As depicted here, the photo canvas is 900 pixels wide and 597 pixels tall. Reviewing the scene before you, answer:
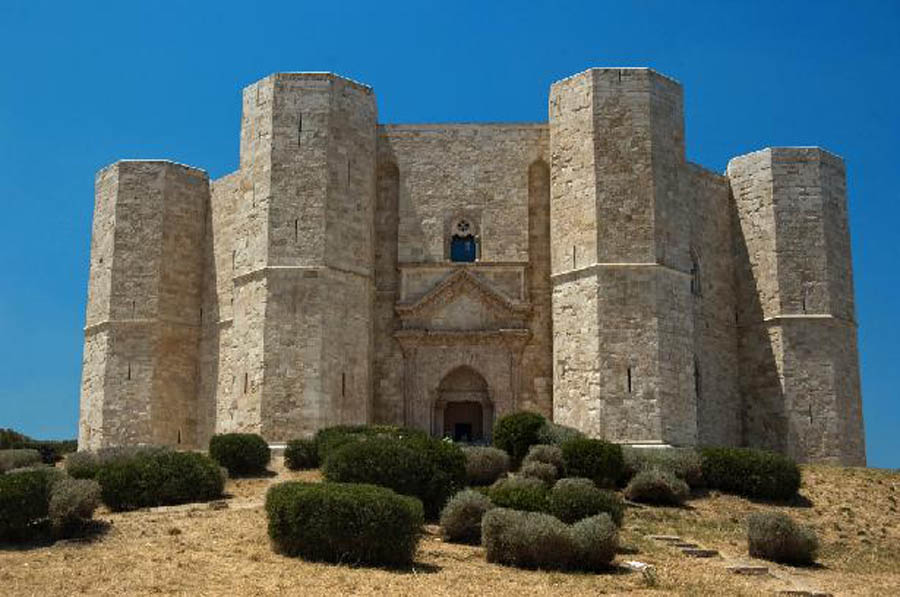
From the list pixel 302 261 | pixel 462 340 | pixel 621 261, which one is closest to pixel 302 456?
pixel 302 261

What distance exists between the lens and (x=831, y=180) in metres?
29.9

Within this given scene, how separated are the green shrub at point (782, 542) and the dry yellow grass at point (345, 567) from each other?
0.34 m

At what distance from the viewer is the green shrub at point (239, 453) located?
70.6 feet

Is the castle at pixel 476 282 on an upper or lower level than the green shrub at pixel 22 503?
upper

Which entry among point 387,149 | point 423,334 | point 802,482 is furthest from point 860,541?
point 387,149

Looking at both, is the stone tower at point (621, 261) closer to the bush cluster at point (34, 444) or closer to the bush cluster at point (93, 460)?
the bush cluster at point (93, 460)

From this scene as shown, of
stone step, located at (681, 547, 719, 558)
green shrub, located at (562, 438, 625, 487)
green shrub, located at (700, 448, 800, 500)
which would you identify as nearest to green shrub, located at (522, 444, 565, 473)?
green shrub, located at (562, 438, 625, 487)

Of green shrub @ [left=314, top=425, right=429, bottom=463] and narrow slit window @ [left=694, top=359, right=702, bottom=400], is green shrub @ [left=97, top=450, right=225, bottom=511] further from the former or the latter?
narrow slit window @ [left=694, top=359, right=702, bottom=400]

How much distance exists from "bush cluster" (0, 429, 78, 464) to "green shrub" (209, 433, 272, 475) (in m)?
8.88

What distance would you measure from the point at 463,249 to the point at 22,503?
1551 centimetres

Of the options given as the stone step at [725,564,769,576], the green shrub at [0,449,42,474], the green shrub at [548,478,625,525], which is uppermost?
the green shrub at [0,449,42,474]

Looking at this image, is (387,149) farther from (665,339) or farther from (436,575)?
(436,575)

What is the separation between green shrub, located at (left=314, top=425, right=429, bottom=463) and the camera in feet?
→ 67.3

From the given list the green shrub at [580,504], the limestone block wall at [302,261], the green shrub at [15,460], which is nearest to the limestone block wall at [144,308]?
the limestone block wall at [302,261]
